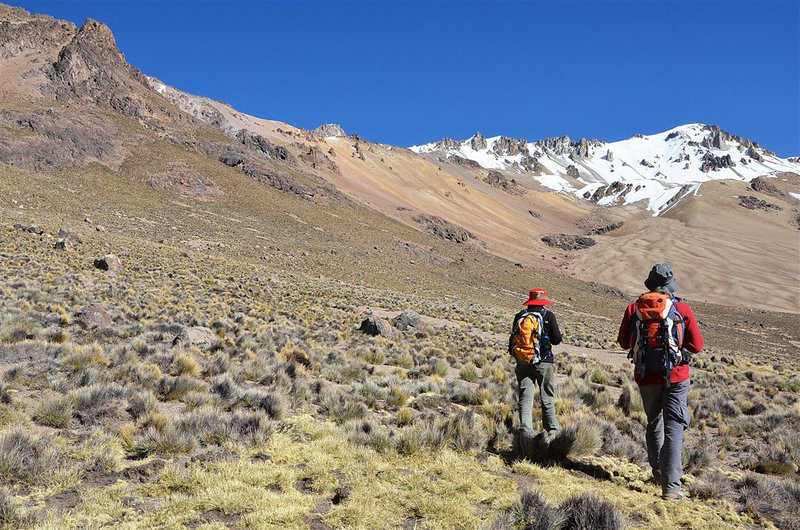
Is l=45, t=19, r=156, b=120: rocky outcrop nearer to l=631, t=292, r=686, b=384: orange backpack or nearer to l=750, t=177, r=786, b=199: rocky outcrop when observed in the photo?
l=631, t=292, r=686, b=384: orange backpack

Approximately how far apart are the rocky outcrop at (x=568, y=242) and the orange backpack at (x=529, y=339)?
89.7 metres

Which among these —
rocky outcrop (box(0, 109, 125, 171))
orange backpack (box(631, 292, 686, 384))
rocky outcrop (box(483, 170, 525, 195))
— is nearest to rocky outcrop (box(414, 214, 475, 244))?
rocky outcrop (box(0, 109, 125, 171))

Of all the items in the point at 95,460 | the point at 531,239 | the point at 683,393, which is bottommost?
the point at 95,460

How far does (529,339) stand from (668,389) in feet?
5.41

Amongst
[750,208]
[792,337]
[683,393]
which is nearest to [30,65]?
[683,393]

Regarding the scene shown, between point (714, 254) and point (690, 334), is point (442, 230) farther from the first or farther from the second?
point (690, 334)

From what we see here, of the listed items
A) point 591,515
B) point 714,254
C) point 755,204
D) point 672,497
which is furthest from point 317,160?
point 755,204

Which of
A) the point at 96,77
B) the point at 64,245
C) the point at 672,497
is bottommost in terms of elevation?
the point at 672,497

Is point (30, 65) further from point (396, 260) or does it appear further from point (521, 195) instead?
point (521, 195)

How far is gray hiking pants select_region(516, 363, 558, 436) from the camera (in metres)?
5.85

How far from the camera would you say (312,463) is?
4.93 meters

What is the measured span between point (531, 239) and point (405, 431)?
8969cm

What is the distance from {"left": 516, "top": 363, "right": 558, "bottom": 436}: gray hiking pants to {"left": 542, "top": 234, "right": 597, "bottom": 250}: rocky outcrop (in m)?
89.6

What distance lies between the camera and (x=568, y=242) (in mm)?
92812
